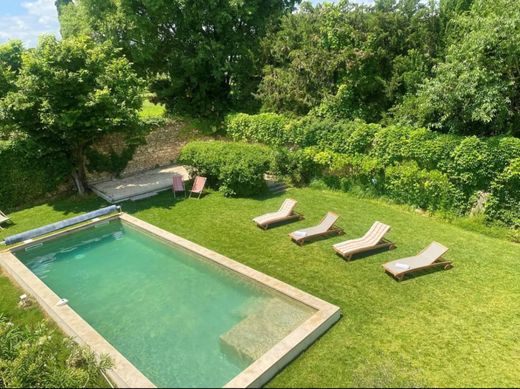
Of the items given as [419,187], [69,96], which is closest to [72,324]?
[69,96]

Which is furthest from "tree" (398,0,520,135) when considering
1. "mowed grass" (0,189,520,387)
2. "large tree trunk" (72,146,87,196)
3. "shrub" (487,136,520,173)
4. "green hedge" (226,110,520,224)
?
"large tree trunk" (72,146,87,196)

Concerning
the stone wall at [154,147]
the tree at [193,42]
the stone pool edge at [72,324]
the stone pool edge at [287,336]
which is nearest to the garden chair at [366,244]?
the stone pool edge at [287,336]

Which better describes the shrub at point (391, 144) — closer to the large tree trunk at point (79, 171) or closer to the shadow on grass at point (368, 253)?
the shadow on grass at point (368, 253)

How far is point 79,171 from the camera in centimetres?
1900

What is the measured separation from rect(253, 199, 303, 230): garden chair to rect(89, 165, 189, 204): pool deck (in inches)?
284

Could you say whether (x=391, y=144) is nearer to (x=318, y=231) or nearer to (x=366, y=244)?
(x=318, y=231)

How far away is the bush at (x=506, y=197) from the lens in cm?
1241

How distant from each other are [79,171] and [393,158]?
14718mm

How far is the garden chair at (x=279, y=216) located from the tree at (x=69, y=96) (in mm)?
7646

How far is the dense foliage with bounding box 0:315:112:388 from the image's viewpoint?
7.07 meters

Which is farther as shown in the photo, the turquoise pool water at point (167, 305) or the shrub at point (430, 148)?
the shrub at point (430, 148)

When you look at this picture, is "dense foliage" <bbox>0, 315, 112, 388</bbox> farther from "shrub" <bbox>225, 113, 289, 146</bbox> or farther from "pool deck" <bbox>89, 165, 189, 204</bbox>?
"shrub" <bbox>225, 113, 289, 146</bbox>

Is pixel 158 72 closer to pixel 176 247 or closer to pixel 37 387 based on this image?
pixel 176 247

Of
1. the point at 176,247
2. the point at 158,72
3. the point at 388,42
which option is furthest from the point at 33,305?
the point at 158,72
